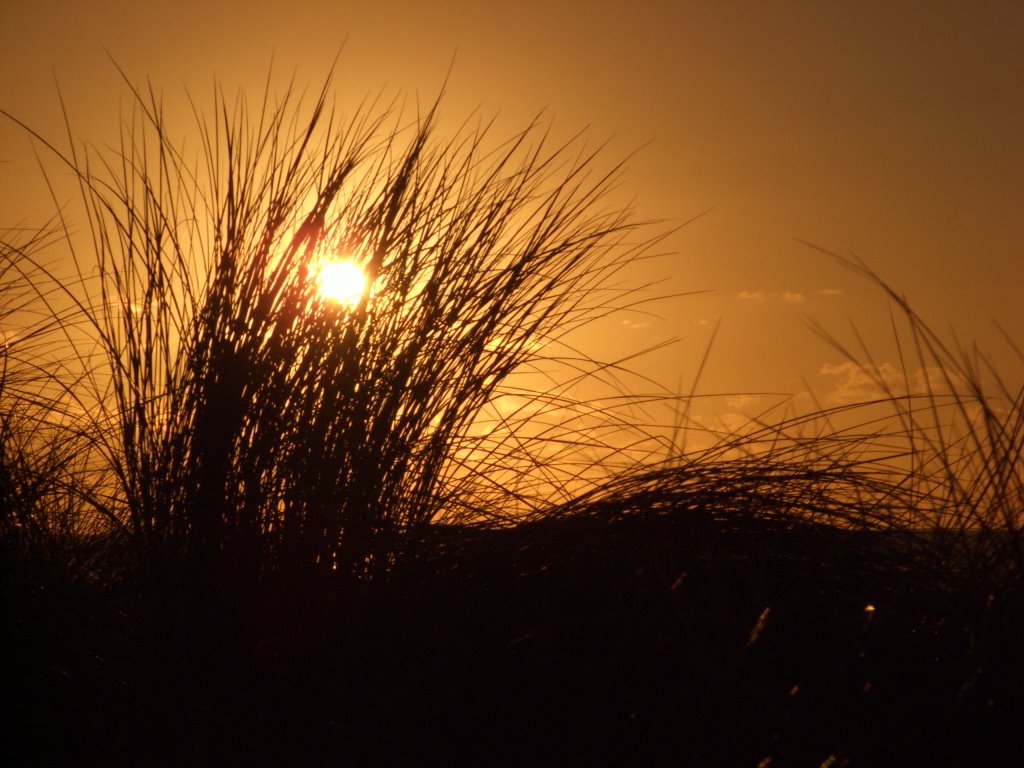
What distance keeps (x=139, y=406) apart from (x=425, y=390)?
52 cm

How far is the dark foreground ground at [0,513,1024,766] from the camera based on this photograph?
118 centimetres

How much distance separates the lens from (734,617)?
140 cm

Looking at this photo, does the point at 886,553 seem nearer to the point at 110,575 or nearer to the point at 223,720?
the point at 223,720

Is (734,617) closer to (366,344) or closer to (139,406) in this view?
(366,344)

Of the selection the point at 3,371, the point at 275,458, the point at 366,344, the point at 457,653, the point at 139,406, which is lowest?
the point at 457,653

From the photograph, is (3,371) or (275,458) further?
(3,371)

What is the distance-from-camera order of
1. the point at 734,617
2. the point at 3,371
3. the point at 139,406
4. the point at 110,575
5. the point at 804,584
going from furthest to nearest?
the point at 3,371 → the point at 110,575 → the point at 139,406 → the point at 804,584 → the point at 734,617

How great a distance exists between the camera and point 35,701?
138cm

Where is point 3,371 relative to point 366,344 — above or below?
above

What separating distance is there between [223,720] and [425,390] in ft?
2.21

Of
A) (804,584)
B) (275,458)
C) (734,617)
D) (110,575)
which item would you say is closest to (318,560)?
(275,458)

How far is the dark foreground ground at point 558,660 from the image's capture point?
1.18 m

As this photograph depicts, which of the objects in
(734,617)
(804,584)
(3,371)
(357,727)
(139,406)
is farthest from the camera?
(3,371)

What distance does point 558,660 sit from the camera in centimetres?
136
